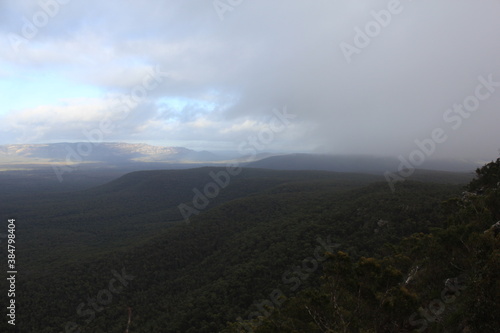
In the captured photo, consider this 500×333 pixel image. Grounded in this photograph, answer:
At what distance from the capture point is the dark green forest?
12.6m

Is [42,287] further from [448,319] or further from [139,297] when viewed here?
[448,319]

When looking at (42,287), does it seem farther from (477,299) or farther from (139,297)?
(477,299)

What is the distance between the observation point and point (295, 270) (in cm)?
4128

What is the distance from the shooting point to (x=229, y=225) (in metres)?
74.6

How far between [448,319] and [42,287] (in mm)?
66810

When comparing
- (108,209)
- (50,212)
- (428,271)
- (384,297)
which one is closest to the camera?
(384,297)

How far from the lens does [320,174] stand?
165125 millimetres

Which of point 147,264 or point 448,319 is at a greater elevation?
point 448,319

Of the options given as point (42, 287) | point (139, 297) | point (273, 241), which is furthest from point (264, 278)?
point (42, 287)

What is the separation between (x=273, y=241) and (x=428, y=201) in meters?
31.0

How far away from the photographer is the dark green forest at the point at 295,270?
1259 cm

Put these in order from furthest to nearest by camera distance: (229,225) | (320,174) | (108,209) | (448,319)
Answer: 1. (320,174)
2. (108,209)
3. (229,225)
4. (448,319)

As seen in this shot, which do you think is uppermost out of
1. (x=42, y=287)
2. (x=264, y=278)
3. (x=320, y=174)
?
(x=320, y=174)

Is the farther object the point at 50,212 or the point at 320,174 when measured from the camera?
the point at 320,174
